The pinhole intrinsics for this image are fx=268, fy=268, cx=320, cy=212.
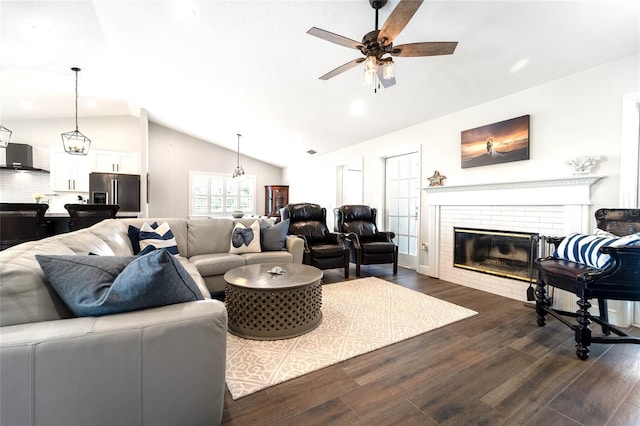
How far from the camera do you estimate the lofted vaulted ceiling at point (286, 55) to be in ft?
7.59

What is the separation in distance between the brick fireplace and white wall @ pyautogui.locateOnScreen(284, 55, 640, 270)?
12 cm

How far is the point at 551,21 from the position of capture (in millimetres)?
2223

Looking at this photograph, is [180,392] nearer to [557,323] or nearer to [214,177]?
[557,323]

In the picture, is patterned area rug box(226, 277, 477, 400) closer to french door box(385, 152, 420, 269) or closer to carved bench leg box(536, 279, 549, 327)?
carved bench leg box(536, 279, 549, 327)

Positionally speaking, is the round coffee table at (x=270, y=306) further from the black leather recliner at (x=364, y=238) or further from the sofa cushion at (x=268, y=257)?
the black leather recliner at (x=364, y=238)

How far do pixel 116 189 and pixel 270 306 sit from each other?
5.56 meters

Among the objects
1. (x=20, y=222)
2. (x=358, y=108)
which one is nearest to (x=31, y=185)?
(x=20, y=222)

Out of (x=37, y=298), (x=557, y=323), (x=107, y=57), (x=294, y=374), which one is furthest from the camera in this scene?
(x=107, y=57)

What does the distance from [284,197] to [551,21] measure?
701cm

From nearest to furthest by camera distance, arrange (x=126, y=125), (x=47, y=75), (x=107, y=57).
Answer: (x=107, y=57)
(x=47, y=75)
(x=126, y=125)

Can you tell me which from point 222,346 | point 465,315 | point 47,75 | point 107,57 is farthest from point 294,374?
point 47,75

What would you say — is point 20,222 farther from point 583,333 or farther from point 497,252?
point 497,252

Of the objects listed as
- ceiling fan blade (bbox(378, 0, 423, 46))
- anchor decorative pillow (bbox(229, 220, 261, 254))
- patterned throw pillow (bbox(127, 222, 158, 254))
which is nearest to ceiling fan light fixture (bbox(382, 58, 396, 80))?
ceiling fan blade (bbox(378, 0, 423, 46))

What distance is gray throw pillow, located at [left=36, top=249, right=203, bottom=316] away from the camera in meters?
1.05
